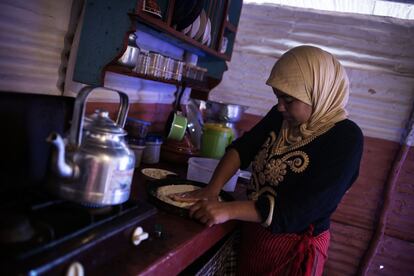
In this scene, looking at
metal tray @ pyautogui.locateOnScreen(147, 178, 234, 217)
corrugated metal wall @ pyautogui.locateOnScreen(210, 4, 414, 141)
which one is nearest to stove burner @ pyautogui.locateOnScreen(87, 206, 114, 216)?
metal tray @ pyautogui.locateOnScreen(147, 178, 234, 217)

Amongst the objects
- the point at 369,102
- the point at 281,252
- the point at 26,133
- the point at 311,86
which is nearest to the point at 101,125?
the point at 26,133

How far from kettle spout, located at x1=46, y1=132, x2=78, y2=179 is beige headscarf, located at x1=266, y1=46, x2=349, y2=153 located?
2.59 ft

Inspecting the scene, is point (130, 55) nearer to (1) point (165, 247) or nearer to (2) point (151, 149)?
(2) point (151, 149)

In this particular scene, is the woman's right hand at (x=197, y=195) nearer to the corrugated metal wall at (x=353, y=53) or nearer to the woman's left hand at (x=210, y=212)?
the woman's left hand at (x=210, y=212)

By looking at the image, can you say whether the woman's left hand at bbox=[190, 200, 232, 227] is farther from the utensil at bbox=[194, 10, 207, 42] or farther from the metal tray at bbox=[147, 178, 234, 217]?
the utensil at bbox=[194, 10, 207, 42]

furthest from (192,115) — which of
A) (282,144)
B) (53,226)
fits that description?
(53,226)

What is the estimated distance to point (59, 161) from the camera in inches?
27.0

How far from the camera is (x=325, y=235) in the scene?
4.52ft

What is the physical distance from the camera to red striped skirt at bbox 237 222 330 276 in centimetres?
130

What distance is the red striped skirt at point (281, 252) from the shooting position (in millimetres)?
1298

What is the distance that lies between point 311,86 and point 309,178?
0.32 m

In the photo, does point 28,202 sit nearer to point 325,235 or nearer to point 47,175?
point 47,175

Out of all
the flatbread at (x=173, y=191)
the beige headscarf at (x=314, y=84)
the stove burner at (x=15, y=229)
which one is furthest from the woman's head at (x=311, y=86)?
the stove burner at (x=15, y=229)

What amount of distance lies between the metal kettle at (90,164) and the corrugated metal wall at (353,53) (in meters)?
2.55
